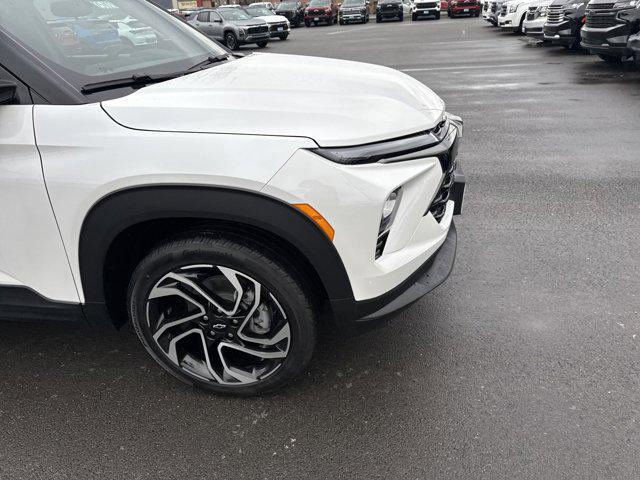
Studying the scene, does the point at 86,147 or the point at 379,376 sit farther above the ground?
the point at 86,147

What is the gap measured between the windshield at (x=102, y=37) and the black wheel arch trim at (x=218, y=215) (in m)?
0.58

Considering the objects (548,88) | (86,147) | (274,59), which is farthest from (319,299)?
(548,88)

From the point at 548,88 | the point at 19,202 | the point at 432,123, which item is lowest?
the point at 548,88

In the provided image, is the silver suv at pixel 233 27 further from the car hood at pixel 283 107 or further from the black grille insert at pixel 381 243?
the black grille insert at pixel 381 243

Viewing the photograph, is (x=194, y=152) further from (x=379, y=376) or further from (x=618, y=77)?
(x=618, y=77)

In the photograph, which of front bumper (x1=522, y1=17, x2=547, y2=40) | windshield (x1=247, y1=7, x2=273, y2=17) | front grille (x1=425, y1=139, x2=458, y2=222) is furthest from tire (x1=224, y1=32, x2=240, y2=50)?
front grille (x1=425, y1=139, x2=458, y2=222)

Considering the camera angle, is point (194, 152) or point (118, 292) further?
point (118, 292)

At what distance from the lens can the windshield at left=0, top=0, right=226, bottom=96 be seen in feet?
7.30

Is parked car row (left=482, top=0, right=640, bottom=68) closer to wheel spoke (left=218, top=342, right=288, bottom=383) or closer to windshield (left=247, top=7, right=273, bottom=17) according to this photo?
wheel spoke (left=218, top=342, right=288, bottom=383)

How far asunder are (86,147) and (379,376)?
1613 mm

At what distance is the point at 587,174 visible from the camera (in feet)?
Answer: 16.4

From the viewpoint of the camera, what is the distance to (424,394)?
2.39 m

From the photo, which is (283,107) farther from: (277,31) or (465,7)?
(465,7)

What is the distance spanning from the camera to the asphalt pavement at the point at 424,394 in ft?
6.81
